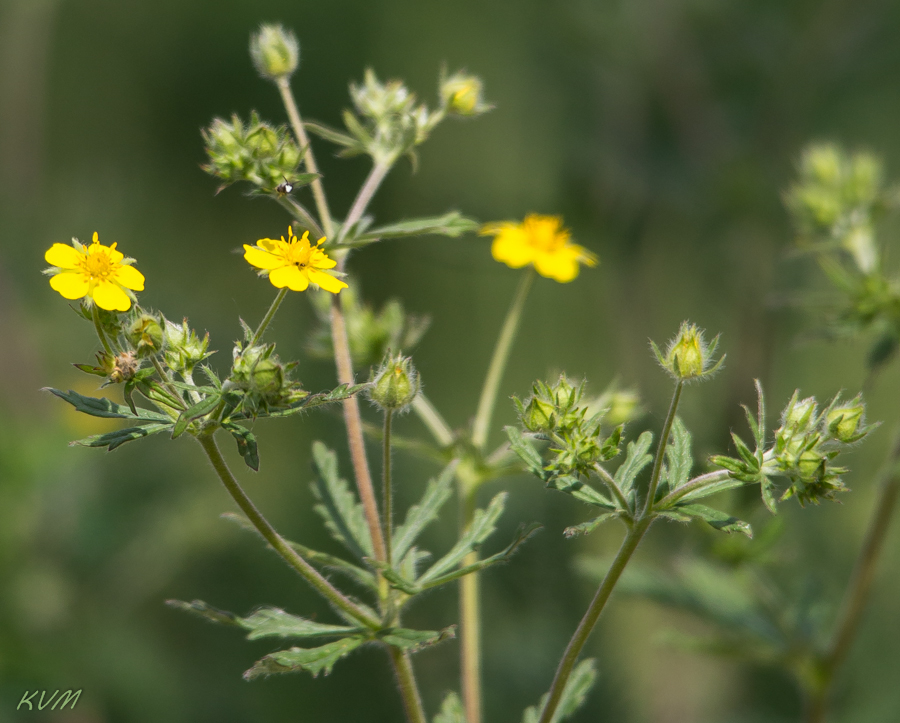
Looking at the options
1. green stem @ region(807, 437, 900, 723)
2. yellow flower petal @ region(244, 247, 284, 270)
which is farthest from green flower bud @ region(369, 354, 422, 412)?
green stem @ region(807, 437, 900, 723)

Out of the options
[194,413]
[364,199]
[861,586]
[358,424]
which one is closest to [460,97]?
[364,199]

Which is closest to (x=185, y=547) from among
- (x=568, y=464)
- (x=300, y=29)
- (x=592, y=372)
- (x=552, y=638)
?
(x=552, y=638)

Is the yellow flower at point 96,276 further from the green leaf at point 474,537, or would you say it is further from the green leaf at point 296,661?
the green leaf at point 474,537

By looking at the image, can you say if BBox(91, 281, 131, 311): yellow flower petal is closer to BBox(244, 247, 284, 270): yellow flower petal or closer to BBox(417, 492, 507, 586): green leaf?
BBox(244, 247, 284, 270): yellow flower petal

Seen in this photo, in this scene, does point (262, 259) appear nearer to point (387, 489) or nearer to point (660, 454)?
point (387, 489)

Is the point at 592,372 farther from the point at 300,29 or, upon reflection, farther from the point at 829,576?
the point at 300,29

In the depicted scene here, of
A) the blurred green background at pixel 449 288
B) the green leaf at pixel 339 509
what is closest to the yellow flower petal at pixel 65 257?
the green leaf at pixel 339 509

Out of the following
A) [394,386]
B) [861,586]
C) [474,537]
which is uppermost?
[861,586]
